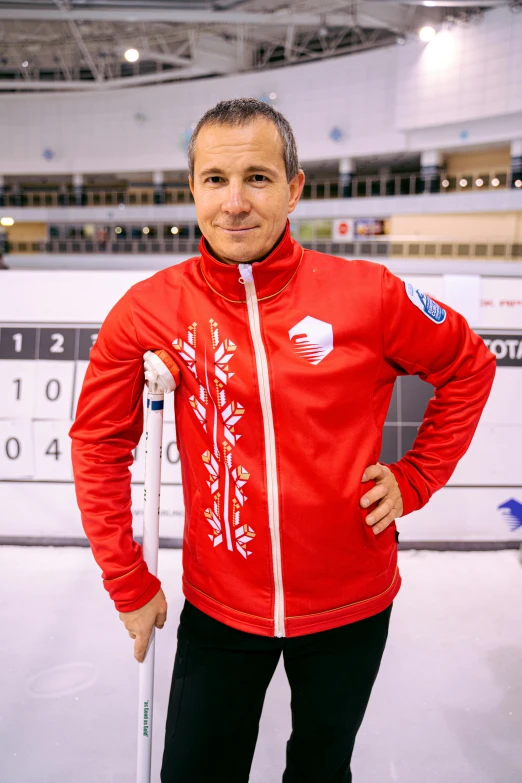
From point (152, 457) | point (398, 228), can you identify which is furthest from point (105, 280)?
point (398, 228)

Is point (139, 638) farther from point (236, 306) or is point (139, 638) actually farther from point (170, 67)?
point (170, 67)

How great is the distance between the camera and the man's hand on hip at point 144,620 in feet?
3.71

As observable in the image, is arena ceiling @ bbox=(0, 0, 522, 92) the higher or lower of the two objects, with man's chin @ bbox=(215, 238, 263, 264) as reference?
higher

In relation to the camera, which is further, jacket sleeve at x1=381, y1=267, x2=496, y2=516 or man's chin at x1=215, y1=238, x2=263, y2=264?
jacket sleeve at x1=381, y1=267, x2=496, y2=516

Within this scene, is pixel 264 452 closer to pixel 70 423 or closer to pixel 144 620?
pixel 144 620

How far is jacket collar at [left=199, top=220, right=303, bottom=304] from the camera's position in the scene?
99cm

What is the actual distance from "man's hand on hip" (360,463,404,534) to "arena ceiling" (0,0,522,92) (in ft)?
51.7

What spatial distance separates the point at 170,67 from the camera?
2144 cm

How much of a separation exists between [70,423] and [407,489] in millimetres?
1862

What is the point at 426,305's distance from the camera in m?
1.08

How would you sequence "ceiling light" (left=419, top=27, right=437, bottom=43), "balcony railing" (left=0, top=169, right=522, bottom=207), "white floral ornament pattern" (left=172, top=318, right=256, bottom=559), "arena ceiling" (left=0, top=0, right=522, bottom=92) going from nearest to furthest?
"white floral ornament pattern" (left=172, top=318, right=256, bottom=559)
"arena ceiling" (left=0, top=0, right=522, bottom=92)
"ceiling light" (left=419, top=27, right=437, bottom=43)
"balcony railing" (left=0, top=169, right=522, bottom=207)


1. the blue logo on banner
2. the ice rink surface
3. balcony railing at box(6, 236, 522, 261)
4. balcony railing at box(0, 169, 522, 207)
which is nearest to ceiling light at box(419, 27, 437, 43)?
balcony railing at box(0, 169, 522, 207)

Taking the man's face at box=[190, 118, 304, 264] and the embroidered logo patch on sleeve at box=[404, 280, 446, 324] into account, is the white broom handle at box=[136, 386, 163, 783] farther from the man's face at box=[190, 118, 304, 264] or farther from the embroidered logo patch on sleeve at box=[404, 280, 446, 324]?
the embroidered logo patch on sleeve at box=[404, 280, 446, 324]

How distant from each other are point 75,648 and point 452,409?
159cm
